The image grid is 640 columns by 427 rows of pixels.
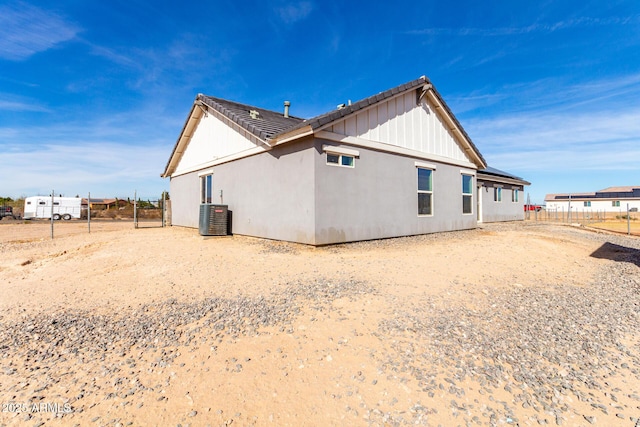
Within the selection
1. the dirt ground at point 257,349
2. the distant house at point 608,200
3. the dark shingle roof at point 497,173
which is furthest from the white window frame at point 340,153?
the distant house at point 608,200

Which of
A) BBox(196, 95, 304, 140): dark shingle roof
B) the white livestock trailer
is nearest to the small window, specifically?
BBox(196, 95, 304, 140): dark shingle roof

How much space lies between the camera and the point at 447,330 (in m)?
3.09

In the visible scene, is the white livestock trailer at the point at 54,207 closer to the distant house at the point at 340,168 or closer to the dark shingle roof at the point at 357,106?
the distant house at the point at 340,168

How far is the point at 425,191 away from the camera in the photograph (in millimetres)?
10859

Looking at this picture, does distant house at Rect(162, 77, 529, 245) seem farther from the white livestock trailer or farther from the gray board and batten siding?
the white livestock trailer

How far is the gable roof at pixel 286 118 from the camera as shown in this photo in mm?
7695

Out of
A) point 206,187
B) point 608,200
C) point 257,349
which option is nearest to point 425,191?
point 206,187

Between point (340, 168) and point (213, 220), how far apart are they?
16.4 feet

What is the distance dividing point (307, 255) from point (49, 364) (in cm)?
473

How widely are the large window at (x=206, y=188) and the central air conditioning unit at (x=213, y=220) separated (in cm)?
231

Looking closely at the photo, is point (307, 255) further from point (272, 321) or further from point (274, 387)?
point (274, 387)

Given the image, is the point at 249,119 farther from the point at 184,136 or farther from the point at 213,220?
the point at 184,136

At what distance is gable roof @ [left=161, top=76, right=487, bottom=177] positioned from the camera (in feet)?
25.2

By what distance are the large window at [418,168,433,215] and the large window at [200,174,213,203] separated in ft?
27.6
